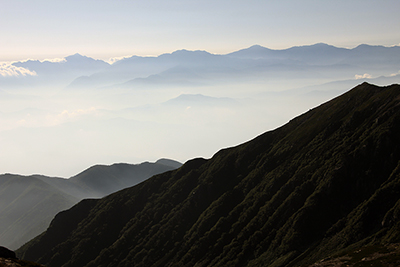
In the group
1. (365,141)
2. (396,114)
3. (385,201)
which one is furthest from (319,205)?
(396,114)

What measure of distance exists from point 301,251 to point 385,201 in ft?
139

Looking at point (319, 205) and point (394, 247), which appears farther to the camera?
point (319, 205)

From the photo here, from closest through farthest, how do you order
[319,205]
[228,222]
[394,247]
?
[394,247]
[319,205]
[228,222]

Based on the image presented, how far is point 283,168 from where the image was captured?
19525 centimetres

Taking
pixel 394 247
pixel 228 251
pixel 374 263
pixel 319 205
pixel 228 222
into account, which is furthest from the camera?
pixel 228 222

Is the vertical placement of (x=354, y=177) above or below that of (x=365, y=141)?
below

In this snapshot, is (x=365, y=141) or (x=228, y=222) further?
(x=228, y=222)

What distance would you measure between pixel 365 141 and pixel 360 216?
4523 cm

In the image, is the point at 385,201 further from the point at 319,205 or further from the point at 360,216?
the point at 319,205

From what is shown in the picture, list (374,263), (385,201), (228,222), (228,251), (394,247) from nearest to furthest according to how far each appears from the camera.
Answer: (374,263)
(394,247)
(385,201)
(228,251)
(228,222)

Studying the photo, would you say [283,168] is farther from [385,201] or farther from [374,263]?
[374,263]

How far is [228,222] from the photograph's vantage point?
190250mm

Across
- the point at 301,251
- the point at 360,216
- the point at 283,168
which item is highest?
the point at 283,168

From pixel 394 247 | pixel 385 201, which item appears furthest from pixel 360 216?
pixel 394 247
